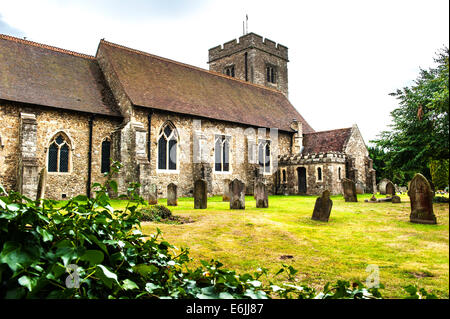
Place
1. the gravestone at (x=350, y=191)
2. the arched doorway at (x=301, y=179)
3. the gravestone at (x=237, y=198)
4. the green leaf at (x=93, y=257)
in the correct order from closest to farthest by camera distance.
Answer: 1. the green leaf at (x=93, y=257)
2. the gravestone at (x=237, y=198)
3. the gravestone at (x=350, y=191)
4. the arched doorway at (x=301, y=179)

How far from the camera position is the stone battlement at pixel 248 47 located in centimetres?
3353

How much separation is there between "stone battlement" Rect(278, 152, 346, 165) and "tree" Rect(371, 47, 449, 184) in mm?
20885

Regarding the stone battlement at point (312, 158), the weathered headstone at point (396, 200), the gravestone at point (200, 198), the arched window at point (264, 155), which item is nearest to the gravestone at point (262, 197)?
the gravestone at point (200, 198)

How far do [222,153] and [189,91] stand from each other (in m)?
4.85

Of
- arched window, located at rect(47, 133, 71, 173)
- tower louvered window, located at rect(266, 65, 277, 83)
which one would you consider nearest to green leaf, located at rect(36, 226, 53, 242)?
arched window, located at rect(47, 133, 71, 173)

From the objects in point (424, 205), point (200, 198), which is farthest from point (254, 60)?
point (424, 205)

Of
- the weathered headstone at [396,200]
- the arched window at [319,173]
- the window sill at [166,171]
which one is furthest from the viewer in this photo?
the arched window at [319,173]

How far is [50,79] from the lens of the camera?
16.6m

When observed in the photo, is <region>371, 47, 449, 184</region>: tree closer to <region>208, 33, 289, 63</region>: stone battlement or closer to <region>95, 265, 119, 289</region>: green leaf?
<region>95, 265, 119, 289</region>: green leaf

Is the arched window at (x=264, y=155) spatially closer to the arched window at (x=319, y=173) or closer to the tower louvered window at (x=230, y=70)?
the arched window at (x=319, y=173)

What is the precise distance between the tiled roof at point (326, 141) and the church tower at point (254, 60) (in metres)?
10.7

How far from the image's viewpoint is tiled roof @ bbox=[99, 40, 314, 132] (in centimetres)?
1853
